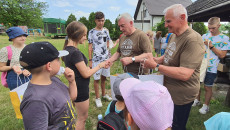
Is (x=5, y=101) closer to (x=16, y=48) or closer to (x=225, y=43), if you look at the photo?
(x=16, y=48)

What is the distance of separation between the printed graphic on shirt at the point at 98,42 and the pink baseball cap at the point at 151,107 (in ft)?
9.94

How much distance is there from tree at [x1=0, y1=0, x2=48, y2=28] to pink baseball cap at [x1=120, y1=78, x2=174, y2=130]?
2870 centimetres

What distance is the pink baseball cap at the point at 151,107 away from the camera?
848 mm

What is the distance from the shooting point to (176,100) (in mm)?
1863

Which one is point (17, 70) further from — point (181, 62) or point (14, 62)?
point (181, 62)

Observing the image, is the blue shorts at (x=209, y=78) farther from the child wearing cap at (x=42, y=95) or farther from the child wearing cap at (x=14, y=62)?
the child wearing cap at (x=14, y=62)

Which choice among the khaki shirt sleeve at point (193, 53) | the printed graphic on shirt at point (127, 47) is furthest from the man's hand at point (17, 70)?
the khaki shirt sleeve at point (193, 53)

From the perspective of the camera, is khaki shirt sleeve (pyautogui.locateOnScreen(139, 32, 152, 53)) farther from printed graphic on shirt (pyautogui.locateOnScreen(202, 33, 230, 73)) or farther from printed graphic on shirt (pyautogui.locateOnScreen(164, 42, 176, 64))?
printed graphic on shirt (pyautogui.locateOnScreen(202, 33, 230, 73))

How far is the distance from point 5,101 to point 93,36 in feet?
10.9

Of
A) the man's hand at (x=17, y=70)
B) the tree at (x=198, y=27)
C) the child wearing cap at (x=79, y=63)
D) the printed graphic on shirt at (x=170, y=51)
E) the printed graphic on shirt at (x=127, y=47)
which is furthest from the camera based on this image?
the tree at (x=198, y=27)

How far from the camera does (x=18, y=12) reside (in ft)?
79.5

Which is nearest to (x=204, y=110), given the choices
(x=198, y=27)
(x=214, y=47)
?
(x=214, y=47)

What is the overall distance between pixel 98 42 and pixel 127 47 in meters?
1.47

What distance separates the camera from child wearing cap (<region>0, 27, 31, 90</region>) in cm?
248
